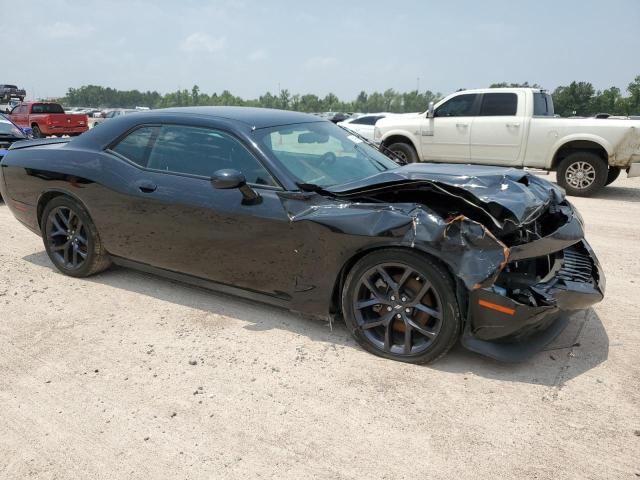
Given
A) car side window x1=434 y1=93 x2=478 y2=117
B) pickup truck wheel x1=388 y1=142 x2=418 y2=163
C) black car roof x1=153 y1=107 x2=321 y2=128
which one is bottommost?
pickup truck wheel x1=388 y1=142 x2=418 y2=163

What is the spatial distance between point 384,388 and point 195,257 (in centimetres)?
176

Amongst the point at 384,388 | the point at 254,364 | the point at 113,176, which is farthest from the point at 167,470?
the point at 113,176

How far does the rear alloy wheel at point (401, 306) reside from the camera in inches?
117

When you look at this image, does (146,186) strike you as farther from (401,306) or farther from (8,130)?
(8,130)

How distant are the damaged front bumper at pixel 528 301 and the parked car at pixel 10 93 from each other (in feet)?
153

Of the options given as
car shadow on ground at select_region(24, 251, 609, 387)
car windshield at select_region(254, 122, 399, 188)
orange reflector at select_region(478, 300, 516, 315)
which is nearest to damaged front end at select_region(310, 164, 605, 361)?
orange reflector at select_region(478, 300, 516, 315)

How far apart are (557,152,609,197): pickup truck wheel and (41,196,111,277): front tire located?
8177 mm

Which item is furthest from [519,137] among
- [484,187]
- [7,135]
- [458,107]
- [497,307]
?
[7,135]

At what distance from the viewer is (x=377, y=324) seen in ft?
10.7

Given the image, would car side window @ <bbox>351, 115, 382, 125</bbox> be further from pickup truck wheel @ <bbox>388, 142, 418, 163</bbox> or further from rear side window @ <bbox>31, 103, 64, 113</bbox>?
rear side window @ <bbox>31, 103, 64, 113</bbox>

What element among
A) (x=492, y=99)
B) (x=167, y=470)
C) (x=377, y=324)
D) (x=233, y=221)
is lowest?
(x=167, y=470)

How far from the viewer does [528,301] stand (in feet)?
9.38

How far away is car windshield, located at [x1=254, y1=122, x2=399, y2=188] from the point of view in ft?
12.2

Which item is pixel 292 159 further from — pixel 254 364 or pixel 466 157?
pixel 466 157
